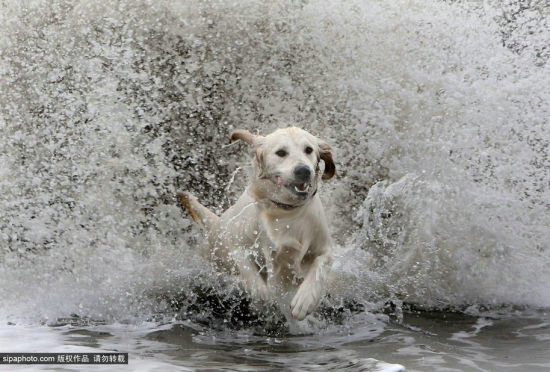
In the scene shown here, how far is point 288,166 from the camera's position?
4.75 metres

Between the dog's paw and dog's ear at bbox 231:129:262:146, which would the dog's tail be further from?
the dog's paw

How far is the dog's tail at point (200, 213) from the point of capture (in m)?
5.77

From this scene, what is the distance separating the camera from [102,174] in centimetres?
662

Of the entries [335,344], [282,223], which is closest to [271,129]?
[282,223]

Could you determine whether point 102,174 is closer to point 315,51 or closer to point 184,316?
point 184,316

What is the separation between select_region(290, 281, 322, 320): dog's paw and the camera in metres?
4.56

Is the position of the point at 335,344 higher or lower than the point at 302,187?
lower

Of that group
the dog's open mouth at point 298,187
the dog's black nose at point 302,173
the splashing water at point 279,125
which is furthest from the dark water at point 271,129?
the dog's black nose at point 302,173

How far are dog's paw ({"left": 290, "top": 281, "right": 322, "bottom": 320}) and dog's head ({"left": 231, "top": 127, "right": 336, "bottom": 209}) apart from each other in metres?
0.55

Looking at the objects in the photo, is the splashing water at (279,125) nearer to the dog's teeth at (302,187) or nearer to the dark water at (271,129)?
the dark water at (271,129)

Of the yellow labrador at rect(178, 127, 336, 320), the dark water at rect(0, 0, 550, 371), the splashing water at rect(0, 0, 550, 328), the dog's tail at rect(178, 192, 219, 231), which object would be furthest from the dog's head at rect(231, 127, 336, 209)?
the splashing water at rect(0, 0, 550, 328)

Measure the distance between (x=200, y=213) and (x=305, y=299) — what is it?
155 cm

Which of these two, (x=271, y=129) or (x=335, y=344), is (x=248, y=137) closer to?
(x=335, y=344)

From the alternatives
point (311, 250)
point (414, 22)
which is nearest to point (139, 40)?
point (414, 22)
